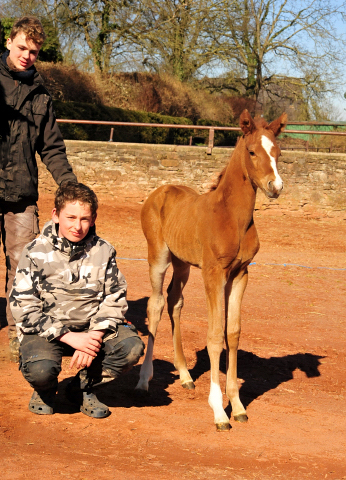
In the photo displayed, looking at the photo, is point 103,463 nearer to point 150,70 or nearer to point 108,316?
point 108,316

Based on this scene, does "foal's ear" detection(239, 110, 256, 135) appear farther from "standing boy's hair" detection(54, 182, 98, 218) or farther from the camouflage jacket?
the camouflage jacket

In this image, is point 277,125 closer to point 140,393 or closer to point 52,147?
point 52,147

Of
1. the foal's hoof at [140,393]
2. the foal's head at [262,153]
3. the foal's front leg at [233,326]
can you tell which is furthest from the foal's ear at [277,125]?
the foal's hoof at [140,393]

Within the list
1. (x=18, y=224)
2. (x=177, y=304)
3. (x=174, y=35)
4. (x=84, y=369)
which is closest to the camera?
(x=84, y=369)

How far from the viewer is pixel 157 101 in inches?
1134

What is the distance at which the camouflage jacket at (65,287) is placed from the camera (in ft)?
12.2

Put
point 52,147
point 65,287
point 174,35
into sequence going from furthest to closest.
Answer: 1. point 174,35
2. point 52,147
3. point 65,287

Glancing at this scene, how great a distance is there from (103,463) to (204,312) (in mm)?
4176

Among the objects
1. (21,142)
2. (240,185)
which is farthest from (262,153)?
(21,142)

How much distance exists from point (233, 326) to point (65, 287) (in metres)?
1.41

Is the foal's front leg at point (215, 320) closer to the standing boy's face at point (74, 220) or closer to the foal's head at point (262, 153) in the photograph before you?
the foal's head at point (262, 153)

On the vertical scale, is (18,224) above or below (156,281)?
above

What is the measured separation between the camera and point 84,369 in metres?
3.93

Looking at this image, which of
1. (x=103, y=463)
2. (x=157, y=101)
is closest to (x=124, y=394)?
(x=103, y=463)
